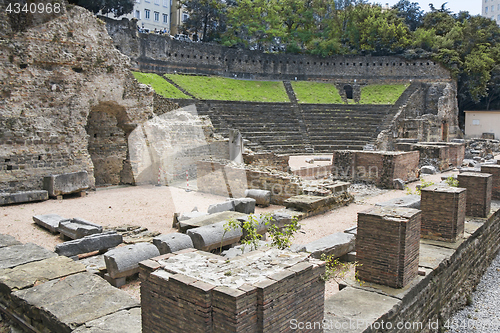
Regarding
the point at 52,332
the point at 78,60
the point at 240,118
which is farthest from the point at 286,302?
the point at 240,118

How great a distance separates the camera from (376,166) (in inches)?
582

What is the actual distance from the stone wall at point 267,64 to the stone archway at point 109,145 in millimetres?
19249

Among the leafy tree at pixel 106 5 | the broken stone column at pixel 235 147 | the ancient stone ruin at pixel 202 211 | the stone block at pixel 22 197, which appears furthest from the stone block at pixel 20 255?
the leafy tree at pixel 106 5

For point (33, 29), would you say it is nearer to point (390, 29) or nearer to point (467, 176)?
point (467, 176)

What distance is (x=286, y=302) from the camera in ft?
12.0

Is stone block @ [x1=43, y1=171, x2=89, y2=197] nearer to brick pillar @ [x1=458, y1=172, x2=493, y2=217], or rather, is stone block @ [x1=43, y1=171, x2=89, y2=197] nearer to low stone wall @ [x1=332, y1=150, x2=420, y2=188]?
low stone wall @ [x1=332, y1=150, x2=420, y2=188]

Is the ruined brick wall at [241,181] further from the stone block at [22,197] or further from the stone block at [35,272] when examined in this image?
the stone block at [35,272]

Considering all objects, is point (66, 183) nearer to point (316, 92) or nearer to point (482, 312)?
point (482, 312)

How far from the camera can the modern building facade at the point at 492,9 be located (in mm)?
69000

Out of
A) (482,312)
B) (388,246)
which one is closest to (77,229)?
(388,246)

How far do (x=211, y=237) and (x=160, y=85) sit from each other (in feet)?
78.7

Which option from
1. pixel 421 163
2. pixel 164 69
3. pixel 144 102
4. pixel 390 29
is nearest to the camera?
pixel 144 102

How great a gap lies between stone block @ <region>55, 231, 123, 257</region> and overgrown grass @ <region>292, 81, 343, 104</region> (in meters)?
A: 28.2

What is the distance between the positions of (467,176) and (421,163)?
32.3 feet
